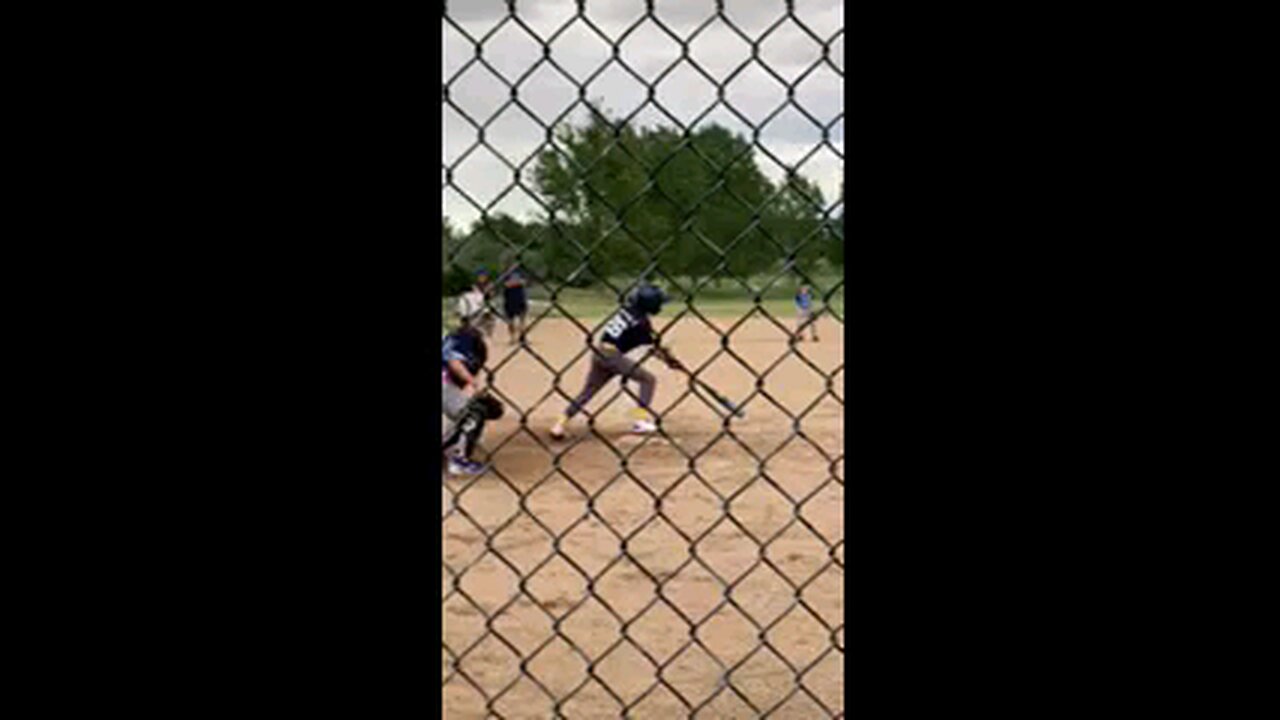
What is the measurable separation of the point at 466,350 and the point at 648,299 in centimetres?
116

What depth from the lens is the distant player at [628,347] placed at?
255 inches

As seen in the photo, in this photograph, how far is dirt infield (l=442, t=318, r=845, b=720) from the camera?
376 centimetres

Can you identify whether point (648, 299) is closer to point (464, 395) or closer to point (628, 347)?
point (628, 347)

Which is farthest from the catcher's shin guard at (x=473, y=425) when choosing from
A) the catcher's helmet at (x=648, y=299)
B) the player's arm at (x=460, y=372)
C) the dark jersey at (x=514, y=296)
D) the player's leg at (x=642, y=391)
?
the catcher's helmet at (x=648, y=299)

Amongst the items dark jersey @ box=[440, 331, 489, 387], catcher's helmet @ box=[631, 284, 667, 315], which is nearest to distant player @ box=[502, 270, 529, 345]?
dark jersey @ box=[440, 331, 489, 387]

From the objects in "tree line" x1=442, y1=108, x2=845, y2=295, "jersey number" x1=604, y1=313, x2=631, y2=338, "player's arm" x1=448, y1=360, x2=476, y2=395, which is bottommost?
"player's arm" x1=448, y1=360, x2=476, y2=395

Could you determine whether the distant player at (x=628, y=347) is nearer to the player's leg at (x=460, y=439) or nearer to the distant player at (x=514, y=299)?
the distant player at (x=514, y=299)

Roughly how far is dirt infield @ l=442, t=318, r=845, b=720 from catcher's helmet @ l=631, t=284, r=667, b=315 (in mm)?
A: 660

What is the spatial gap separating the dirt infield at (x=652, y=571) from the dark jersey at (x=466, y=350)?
12.2 inches

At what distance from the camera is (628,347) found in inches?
296

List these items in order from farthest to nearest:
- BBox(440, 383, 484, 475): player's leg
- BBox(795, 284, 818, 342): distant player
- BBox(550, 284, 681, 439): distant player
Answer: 1. BBox(440, 383, 484, 475): player's leg
2. BBox(550, 284, 681, 439): distant player
3. BBox(795, 284, 818, 342): distant player

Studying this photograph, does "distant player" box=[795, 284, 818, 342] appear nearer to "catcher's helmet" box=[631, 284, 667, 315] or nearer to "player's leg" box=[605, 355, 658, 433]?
"catcher's helmet" box=[631, 284, 667, 315]
